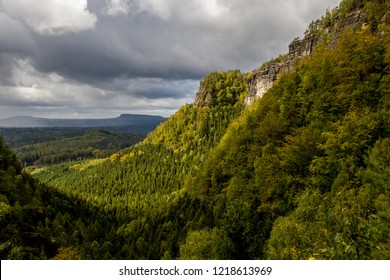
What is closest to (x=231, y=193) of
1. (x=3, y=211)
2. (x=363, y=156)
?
(x=363, y=156)

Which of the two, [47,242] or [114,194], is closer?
[47,242]

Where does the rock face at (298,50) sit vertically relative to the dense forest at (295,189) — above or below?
above

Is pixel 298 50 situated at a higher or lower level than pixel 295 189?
higher

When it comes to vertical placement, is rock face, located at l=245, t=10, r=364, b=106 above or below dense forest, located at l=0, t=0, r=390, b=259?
above

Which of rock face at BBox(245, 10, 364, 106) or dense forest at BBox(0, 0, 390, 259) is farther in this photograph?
rock face at BBox(245, 10, 364, 106)

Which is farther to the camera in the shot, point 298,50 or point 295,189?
point 298,50

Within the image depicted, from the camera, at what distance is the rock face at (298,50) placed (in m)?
69.6

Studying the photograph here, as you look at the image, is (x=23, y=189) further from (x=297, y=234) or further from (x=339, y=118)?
(x=339, y=118)

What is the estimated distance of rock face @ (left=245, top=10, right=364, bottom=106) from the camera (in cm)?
6962

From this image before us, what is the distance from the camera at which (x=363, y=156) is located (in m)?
28.3

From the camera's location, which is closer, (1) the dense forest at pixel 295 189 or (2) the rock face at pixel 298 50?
(1) the dense forest at pixel 295 189

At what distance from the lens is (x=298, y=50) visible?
316 feet

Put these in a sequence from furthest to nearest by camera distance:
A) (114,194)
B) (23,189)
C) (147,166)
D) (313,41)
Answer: (147,166)
(114,194)
(313,41)
(23,189)

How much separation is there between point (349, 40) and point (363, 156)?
95.9 ft
